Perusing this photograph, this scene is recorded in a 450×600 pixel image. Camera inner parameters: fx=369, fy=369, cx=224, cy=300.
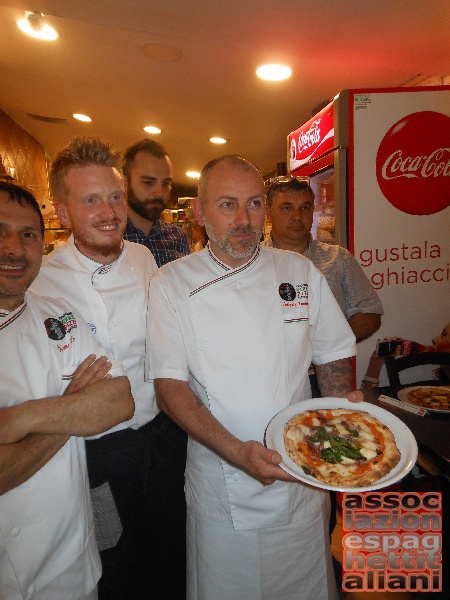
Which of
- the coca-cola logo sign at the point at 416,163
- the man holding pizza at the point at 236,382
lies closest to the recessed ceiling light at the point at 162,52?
the coca-cola logo sign at the point at 416,163

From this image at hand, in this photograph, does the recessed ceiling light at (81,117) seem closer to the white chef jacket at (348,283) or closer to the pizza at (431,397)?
the white chef jacket at (348,283)

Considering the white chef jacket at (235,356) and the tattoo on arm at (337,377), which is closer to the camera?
the white chef jacket at (235,356)

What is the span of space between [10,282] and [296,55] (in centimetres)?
283

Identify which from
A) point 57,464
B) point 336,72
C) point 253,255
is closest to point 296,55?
point 336,72

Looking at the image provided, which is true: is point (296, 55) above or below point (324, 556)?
above

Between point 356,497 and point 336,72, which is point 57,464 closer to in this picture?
point 356,497

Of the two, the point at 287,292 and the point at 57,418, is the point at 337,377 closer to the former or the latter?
the point at 287,292

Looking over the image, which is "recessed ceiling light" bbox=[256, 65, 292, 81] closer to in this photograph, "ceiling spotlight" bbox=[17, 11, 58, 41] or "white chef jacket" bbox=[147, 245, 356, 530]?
"ceiling spotlight" bbox=[17, 11, 58, 41]

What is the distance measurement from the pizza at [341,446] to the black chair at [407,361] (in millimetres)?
973

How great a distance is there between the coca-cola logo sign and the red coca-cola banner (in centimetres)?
43

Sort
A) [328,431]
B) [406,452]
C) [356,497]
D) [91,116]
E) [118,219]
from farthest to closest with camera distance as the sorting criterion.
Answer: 1. [91,116]
2. [356,497]
3. [118,219]
4. [328,431]
5. [406,452]

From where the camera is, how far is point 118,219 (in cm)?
170

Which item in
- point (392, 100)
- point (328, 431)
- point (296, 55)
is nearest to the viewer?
point (328, 431)

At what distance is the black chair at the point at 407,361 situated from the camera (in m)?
2.32
